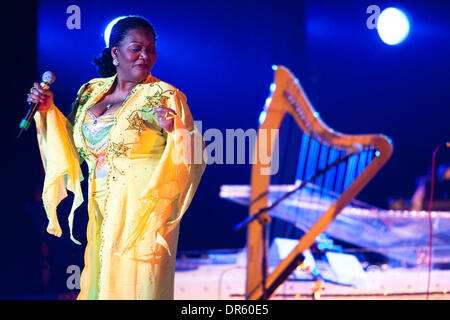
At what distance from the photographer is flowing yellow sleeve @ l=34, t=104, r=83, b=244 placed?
71.2 inches

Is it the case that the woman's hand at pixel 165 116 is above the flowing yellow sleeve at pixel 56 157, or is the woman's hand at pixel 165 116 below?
above

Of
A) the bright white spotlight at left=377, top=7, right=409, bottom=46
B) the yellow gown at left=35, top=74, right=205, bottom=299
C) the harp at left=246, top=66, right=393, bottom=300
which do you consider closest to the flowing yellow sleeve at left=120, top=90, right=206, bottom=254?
the yellow gown at left=35, top=74, right=205, bottom=299

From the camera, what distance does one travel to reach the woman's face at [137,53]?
169 cm

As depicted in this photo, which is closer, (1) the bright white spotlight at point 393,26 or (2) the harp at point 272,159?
(2) the harp at point 272,159

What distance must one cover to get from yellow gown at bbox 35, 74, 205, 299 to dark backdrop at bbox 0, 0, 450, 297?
83 centimetres

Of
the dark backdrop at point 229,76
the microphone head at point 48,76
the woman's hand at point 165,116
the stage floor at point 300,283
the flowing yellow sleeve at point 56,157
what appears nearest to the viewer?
the woman's hand at point 165,116

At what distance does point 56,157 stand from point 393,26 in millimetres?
3451

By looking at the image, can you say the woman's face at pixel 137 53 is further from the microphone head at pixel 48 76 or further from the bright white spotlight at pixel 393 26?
the bright white spotlight at pixel 393 26

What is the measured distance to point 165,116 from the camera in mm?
1555

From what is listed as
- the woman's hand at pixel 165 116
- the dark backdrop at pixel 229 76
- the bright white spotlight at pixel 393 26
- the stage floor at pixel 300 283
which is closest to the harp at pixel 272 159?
the stage floor at pixel 300 283

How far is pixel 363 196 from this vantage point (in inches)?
231

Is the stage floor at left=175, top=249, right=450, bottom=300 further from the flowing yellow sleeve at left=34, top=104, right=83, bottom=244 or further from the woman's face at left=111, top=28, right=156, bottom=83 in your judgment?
the woman's face at left=111, top=28, right=156, bottom=83

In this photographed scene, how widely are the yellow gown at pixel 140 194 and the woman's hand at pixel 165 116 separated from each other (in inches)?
1.0

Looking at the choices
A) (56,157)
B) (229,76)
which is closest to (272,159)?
(229,76)
